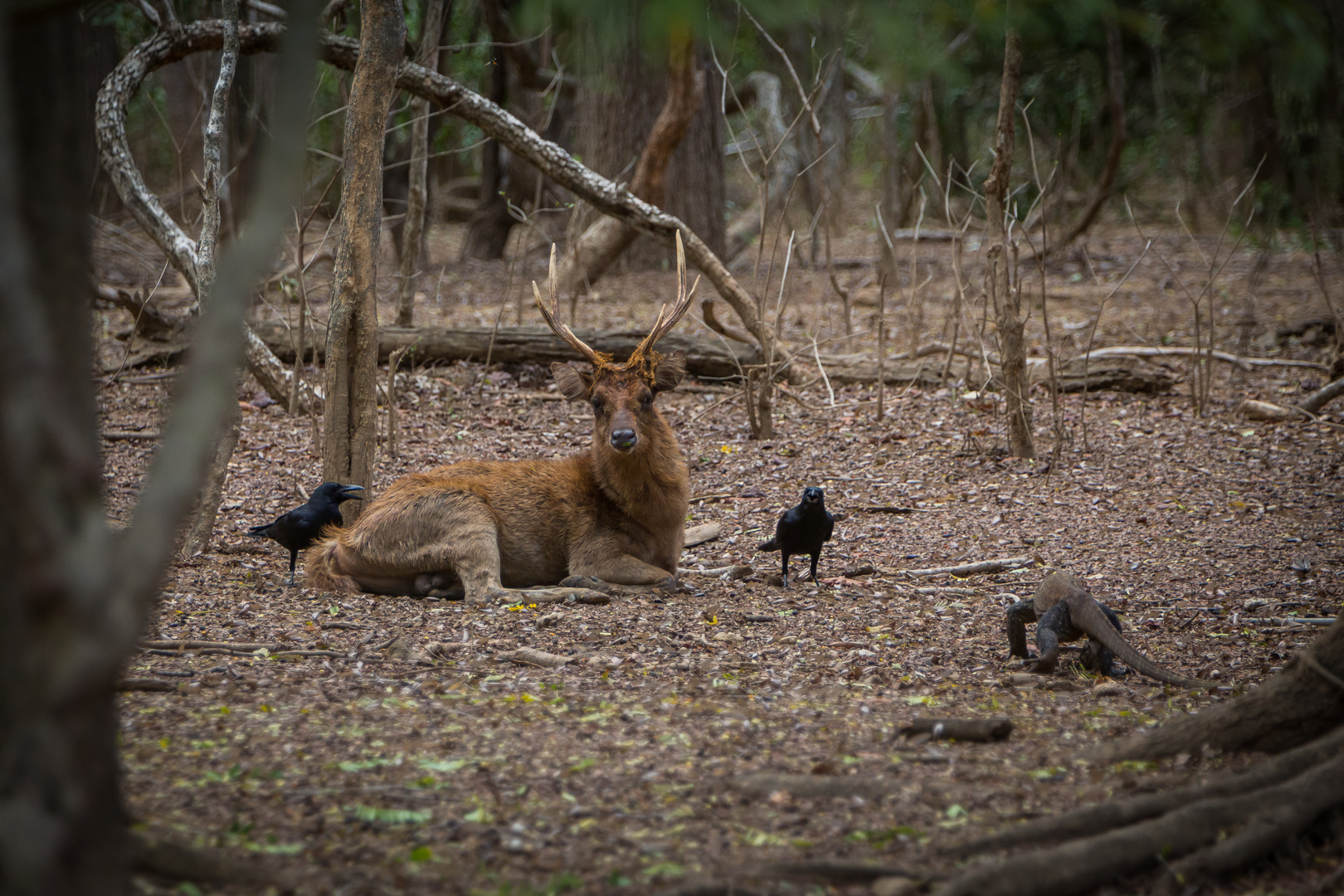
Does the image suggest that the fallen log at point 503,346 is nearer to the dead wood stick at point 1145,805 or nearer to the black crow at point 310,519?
the black crow at point 310,519

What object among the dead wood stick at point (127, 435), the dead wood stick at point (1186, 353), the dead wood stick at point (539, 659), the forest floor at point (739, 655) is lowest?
the dead wood stick at point (539, 659)

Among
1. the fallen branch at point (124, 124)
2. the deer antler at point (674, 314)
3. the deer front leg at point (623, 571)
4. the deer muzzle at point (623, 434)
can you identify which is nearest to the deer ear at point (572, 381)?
the deer antler at point (674, 314)

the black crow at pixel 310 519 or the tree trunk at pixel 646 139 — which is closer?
the black crow at pixel 310 519

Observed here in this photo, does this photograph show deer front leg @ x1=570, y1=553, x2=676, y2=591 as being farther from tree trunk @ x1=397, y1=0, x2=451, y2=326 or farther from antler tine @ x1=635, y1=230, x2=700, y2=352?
tree trunk @ x1=397, y1=0, x2=451, y2=326

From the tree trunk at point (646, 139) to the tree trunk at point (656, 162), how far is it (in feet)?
8.25

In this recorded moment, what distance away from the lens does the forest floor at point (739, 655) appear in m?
3.24

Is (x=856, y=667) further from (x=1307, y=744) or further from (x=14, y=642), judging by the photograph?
(x=14, y=642)

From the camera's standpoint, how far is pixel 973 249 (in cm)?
1934

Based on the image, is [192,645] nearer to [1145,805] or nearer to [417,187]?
[1145,805]

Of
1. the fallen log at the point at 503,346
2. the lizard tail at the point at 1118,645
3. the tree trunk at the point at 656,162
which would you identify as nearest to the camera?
the lizard tail at the point at 1118,645

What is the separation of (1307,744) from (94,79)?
1715cm

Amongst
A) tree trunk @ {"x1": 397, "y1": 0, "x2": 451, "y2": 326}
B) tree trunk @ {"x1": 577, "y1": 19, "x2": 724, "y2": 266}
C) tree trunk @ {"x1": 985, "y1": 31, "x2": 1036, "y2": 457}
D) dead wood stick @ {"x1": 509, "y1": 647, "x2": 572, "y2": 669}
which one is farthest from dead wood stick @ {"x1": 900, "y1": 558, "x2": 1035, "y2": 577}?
tree trunk @ {"x1": 577, "y1": 19, "x2": 724, "y2": 266}

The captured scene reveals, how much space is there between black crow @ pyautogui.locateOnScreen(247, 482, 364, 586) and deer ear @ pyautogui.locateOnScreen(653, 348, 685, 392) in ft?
6.37

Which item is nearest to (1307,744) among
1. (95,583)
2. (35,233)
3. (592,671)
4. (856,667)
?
(856,667)
